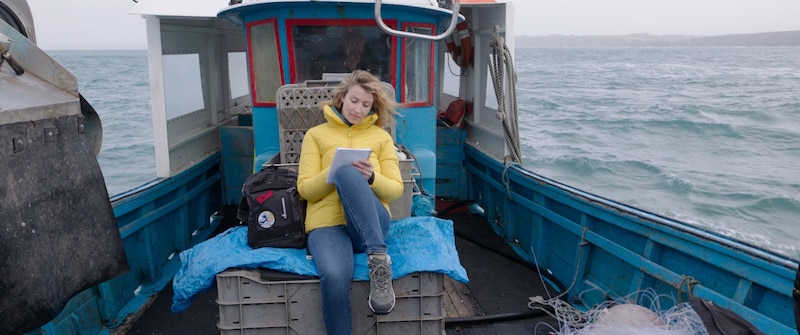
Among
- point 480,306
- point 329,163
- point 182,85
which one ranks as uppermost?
point 182,85

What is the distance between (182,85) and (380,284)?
173 inches

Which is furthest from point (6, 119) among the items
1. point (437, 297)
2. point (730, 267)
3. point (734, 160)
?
point (734, 160)

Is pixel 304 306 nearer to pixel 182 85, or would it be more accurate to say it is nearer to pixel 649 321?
pixel 649 321

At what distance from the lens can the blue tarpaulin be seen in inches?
115

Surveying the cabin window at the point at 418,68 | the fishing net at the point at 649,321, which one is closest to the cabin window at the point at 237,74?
the cabin window at the point at 418,68

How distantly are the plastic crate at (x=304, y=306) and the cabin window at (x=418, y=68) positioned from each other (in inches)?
99.3

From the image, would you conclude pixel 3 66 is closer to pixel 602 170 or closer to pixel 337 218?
pixel 337 218

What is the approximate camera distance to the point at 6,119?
6.89 ft

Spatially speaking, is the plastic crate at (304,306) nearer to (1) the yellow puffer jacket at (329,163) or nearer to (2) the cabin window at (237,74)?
(1) the yellow puffer jacket at (329,163)

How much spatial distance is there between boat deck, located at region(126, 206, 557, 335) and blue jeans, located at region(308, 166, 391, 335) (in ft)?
4.44

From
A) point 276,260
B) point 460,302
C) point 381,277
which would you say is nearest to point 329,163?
point 276,260

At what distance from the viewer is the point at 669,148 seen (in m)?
17.0

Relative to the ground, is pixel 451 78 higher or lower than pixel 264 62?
lower

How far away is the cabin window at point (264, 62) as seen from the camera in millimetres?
4930
